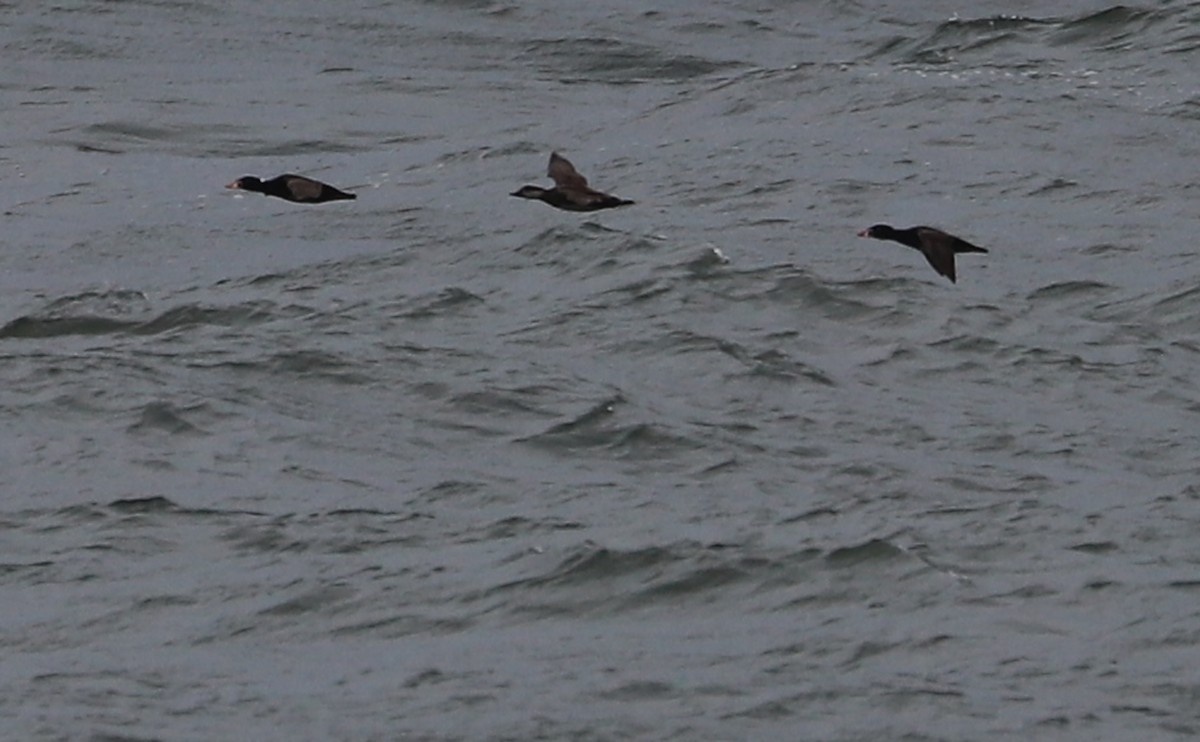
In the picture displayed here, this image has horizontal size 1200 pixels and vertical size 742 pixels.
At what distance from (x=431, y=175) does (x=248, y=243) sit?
1998 mm

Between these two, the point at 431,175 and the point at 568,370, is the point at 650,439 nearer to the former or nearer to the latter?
the point at 568,370

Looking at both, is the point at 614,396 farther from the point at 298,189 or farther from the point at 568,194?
the point at 298,189

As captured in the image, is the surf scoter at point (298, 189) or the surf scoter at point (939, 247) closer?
the surf scoter at point (939, 247)

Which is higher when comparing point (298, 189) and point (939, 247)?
point (939, 247)

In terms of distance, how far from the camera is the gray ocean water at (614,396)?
9938 mm

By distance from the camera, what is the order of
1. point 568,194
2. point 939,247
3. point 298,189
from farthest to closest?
point 298,189 → point 568,194 → point 939,247

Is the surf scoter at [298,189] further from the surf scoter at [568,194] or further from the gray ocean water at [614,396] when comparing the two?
the surf scoter at [568,194]

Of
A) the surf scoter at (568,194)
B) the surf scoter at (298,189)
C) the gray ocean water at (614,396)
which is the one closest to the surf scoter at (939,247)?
the gray ocean water at (614,396)

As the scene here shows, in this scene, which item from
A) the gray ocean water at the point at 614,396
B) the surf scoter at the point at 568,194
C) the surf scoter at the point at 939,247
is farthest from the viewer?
the surf scoter at the point at 568,194

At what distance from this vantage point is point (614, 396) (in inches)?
531

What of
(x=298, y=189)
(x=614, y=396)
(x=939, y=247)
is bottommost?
(x=614, y=396)

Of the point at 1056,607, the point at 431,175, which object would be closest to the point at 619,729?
the point at 1056,607

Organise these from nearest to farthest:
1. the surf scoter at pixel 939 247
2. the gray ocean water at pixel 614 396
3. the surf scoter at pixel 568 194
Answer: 1. the gray ocean water at pixel 614 396
2. the surf scoter at pixel 939 247
3. the surf scoter at pixel 568 194

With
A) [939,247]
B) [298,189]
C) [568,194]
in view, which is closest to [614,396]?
[568,194]
